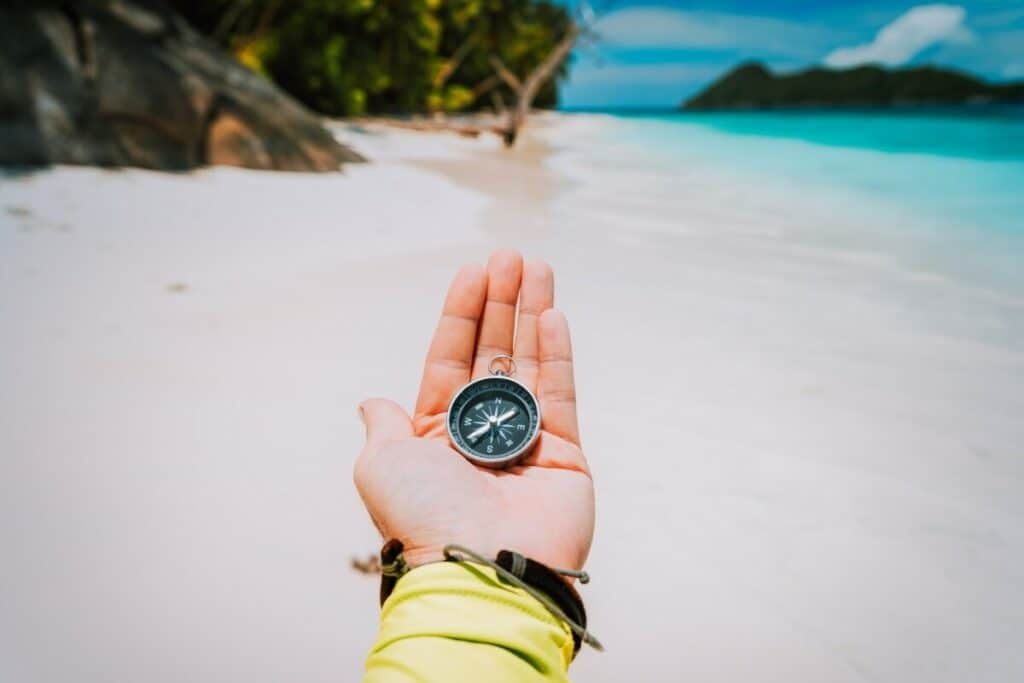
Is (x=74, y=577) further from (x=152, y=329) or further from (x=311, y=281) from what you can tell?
(x=311, y=281)

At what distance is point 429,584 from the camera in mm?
1358

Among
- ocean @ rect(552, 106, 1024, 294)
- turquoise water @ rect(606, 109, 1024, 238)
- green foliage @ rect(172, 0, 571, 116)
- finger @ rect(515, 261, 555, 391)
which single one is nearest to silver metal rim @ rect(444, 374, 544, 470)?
finger @ rect(515, 261, 555, 391)

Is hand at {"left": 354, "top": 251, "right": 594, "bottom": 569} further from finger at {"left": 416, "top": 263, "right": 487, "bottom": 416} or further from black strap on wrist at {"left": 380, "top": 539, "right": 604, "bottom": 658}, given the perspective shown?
black strap on wrist at {"left": 380, "top": 539, "right": 604, "bottom": 658}

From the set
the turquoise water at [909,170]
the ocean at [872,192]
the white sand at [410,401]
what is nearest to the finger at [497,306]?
the white sand at [410,401]

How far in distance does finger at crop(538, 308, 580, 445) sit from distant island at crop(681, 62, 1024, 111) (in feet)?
484

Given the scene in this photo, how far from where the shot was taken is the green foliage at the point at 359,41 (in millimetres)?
20094

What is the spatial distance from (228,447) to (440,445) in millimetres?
1496

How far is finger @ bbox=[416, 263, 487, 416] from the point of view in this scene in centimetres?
228

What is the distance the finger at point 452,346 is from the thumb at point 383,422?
0.18m

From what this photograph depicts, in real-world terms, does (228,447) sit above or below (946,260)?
below

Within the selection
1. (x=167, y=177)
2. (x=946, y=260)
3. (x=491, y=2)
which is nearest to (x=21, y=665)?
(x=167, y=177)

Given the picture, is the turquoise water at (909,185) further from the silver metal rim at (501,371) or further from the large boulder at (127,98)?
the large boulder at (127,98)

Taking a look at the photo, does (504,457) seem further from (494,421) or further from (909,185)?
(909,185)

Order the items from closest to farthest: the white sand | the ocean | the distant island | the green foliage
Answer: the white sand < the ocean < the green foliage < the distant island
